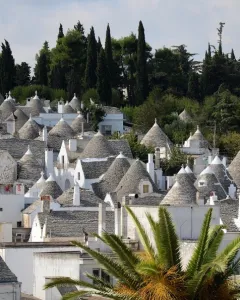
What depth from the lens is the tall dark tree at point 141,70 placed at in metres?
110

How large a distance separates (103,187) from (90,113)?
2542 cm

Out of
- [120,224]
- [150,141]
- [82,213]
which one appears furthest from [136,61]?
[120,224]

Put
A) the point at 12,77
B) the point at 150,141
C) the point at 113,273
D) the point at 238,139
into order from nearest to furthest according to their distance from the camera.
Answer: the point at 113,273, the point at 150,141, the point at 238,139, the point at 12,77

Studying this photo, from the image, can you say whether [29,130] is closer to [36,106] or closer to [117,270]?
[36,106]

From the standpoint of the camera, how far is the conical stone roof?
326 ft

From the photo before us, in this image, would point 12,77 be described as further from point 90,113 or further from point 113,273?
point 113,273

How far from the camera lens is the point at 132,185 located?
71.4 metres

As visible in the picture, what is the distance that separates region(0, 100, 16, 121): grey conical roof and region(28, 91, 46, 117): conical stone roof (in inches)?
49.7

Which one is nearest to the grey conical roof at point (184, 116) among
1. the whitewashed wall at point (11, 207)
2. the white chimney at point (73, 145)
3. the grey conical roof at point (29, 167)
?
the white chimney at point (73, 145)

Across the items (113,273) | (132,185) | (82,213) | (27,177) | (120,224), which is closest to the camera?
(113,273)

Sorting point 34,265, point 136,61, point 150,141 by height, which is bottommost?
point 34,265

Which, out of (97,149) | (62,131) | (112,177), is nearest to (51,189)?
(112,177)

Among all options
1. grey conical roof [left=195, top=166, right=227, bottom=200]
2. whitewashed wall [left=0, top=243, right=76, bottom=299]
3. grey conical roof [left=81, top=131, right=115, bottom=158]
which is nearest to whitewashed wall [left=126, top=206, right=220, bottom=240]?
whitewashed wall [left=0, top=243, right=76, bottom=299]

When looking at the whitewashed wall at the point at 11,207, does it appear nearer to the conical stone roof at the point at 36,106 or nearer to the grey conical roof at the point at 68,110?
the grey conical roof at the point at 68,110
